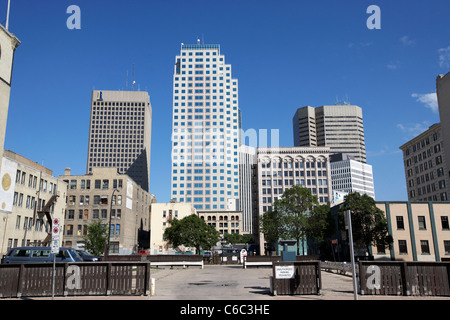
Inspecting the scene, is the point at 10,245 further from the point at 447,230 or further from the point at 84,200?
the point at 447,230

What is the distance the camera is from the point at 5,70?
24.7 meters

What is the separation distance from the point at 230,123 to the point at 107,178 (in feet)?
311

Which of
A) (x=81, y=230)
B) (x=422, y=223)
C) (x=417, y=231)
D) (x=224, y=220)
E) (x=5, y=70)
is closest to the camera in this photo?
(x=5, y=70)

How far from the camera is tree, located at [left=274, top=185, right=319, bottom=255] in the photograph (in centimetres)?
5725

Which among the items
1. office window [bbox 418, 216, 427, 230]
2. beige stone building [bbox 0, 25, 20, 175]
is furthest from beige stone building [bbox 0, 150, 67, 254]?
office window [bbox 418, 216, 427, 230]

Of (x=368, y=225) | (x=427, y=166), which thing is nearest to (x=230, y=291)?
(x=368, y=225)

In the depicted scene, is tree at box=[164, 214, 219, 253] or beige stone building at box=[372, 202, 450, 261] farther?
tree at box=[164, 214, 219, 253]

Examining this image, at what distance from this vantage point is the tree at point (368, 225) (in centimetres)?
4597

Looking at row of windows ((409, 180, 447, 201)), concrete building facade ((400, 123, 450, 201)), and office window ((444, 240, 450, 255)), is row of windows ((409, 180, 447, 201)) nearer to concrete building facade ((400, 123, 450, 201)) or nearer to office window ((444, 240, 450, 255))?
concrete building facade ((400, 123, 450, 201))

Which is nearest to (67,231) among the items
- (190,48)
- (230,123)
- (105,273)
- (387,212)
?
(387,212)

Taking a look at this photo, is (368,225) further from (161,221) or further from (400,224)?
(161,221)

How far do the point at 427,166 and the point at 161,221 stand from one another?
7414cm

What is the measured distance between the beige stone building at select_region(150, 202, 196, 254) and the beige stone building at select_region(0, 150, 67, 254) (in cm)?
4035

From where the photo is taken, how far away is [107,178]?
257ft
